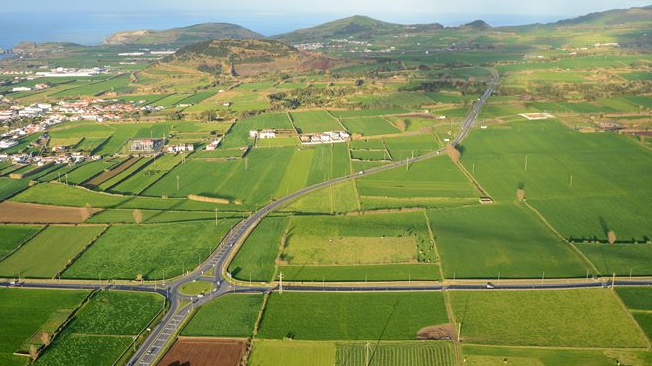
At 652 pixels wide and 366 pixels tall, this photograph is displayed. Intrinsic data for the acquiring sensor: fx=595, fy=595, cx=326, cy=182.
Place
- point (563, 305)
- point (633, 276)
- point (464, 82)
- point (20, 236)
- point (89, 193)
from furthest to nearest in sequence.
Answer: point (464, 82) → point (89, 193) → point (20, 236) → point (633, 276) → point (563, 305)

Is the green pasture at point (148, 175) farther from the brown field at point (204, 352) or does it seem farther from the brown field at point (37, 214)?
the brown field at point (204, 352)

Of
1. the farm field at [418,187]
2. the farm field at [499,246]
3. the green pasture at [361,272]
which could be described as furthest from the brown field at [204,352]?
the farm field at [418,187]

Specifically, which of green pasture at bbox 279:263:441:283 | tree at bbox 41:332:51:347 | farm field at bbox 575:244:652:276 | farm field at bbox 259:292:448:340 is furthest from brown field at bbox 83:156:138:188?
farm field at bbox 575:244:652:276

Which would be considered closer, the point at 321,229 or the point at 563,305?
the point at 563,305

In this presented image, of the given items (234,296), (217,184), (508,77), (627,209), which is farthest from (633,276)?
(508,77)

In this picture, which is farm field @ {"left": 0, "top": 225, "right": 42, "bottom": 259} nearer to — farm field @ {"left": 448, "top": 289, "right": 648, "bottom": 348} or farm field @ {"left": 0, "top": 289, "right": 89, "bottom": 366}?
farm field @ {"left": 0, "top": 289, "right": 89, "bottom": 366}

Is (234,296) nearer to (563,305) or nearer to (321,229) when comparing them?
(321,229)

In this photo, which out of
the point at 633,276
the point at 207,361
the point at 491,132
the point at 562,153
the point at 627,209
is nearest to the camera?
the point at 207,361
